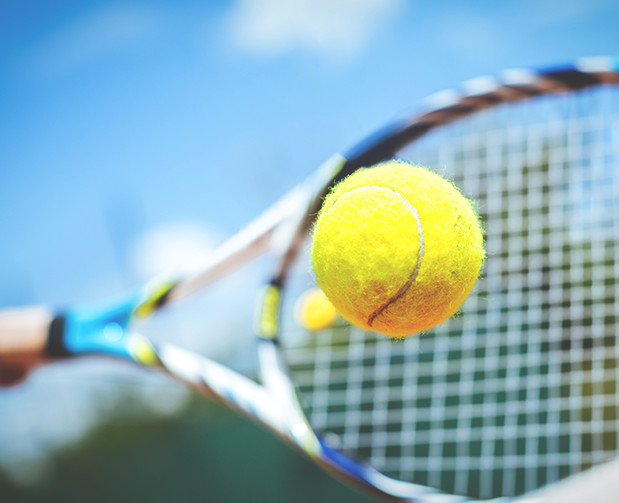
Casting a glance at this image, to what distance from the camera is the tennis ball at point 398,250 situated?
0.75m

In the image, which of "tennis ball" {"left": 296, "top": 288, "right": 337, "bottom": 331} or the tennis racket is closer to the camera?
the tennis racket

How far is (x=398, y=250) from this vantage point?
2.45 ft

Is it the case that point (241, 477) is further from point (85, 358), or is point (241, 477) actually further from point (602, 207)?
point (602, 207)

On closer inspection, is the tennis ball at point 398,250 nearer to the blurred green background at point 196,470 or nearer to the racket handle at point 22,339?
the racket handle at point 22,339

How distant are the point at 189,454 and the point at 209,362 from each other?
426cm

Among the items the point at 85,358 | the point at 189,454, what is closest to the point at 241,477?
the point at 189,454

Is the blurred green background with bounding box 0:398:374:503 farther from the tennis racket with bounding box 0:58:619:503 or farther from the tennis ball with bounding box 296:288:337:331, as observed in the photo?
the tennis ball with bounding box 296:288:337:331

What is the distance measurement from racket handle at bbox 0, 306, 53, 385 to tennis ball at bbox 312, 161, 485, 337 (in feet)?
Result: 3.43

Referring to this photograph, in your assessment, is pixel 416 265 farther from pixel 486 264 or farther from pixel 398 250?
pixel 486 264

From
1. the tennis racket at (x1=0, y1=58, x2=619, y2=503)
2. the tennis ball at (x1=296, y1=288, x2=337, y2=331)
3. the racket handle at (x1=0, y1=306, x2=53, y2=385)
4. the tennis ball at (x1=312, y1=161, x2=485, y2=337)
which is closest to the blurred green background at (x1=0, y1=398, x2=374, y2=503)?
the tennis racket at (x1=0, y1=58, x2=619, y2=503)

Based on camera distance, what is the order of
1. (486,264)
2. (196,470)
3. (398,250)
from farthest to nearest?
(196,470), (486,264), (398,250)

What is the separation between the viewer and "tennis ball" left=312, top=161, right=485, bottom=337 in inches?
29.5

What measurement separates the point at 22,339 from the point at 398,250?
124 cm

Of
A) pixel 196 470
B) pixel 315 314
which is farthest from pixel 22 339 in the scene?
pixel 196 470
